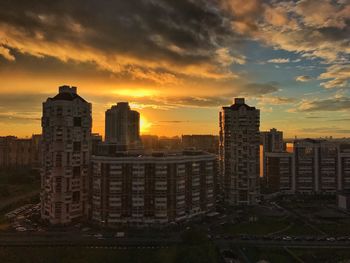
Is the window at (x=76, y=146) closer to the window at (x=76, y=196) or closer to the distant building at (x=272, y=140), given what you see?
the window at (x=76, y=196)

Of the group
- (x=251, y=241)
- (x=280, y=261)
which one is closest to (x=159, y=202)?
(x=251, y=241)

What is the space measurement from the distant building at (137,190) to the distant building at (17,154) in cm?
12543

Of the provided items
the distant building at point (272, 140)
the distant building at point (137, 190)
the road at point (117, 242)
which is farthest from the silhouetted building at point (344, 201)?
the distant building at point (272, 140)

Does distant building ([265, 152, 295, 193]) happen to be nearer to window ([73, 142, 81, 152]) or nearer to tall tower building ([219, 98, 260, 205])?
tall tower building ([219, 98, 260, 205])

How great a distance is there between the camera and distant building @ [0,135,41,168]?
194125mm

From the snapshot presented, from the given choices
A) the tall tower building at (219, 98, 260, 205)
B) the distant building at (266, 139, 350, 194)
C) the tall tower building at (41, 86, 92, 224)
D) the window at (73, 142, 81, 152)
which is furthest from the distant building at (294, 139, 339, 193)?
the window at (73, 142, 81, 152)

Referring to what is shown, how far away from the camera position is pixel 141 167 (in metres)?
82.1

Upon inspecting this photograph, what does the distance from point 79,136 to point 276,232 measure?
53.1 m

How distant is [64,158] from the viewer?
8381cm

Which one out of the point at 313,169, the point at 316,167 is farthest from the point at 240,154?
the point at 316,167

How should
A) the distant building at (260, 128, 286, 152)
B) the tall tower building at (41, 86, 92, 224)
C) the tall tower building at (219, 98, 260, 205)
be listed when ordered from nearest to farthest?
the tall tower building at (41, 86, 92, 224) → the tall tower building at (219, 98, 260, 205) → the distant building at (260, 128, 286, 152)

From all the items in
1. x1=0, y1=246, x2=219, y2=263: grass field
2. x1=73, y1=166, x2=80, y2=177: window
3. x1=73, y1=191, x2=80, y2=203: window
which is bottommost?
x1=0, y1=246, x2=219, y2=263: grass field

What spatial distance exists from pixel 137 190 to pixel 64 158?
19901 mm

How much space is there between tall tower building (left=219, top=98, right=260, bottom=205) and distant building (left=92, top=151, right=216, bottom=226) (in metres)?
27.9
